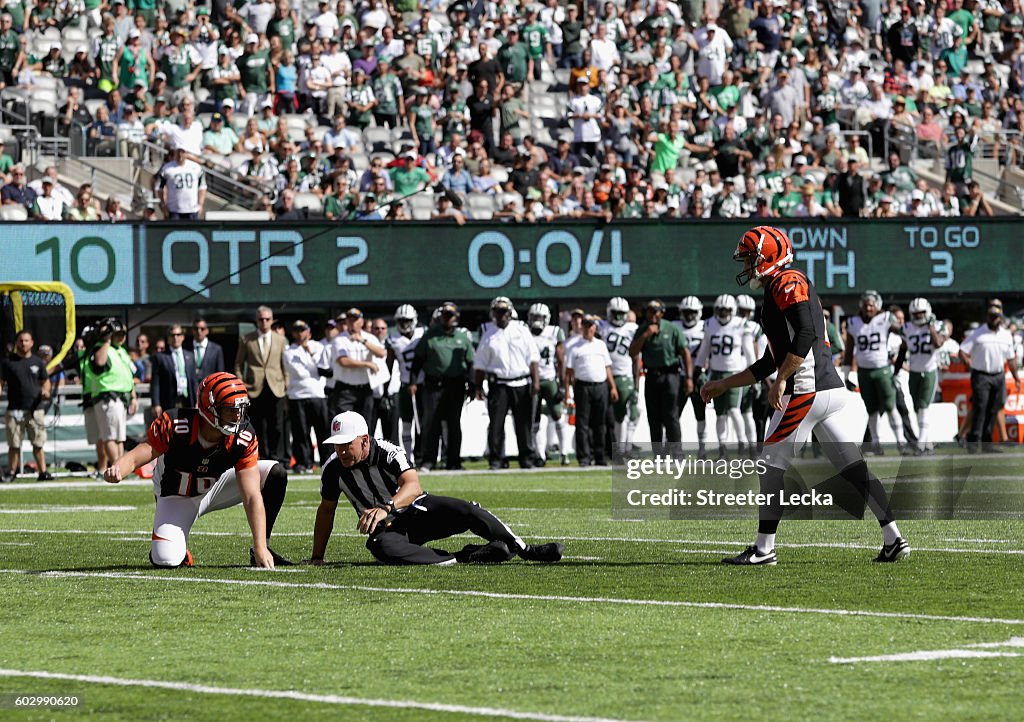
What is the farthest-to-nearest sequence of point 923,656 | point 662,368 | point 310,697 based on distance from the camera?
point 662,368
point 923,656
point 310,697

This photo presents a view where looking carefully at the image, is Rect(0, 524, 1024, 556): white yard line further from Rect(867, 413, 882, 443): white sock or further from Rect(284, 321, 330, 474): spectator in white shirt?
Rect(867, 413, 882, 443): white sock

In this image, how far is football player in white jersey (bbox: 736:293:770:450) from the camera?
21750 millimetres

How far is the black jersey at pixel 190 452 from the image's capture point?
33.3 ft

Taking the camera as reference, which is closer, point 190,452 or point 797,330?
point 797,330

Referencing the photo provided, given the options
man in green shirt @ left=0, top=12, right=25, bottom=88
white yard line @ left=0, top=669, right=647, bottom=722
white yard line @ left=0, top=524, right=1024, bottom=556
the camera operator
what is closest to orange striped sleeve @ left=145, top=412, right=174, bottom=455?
white yard line @ left=0, top=524, right=1024, bottom=556

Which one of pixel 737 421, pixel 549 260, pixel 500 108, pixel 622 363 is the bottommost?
pixel 737 421

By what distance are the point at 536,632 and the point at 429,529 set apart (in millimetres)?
2949

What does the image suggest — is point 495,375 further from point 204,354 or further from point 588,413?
point 204,354

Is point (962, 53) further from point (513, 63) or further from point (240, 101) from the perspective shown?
point (240, 101)

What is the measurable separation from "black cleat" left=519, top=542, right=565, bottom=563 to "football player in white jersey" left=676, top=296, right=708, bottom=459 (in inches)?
451

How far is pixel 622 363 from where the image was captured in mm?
22250

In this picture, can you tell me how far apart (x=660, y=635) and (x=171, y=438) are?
12.2 ft

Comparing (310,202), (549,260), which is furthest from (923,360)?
(310,202)

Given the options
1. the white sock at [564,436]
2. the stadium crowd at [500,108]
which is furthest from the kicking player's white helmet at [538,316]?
the stadium crowd at [500,108]
